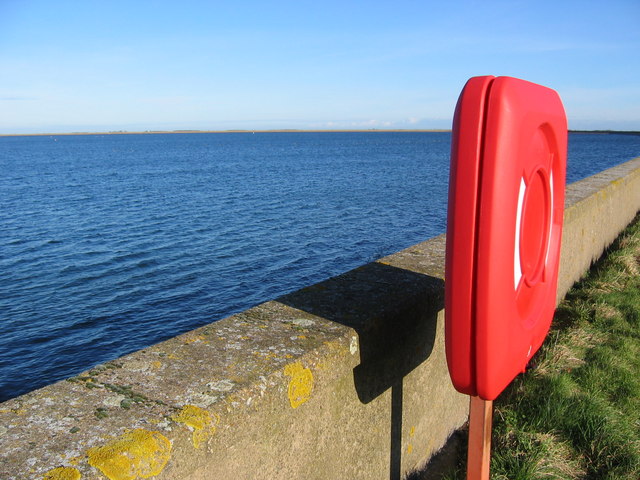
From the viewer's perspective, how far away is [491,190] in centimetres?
139

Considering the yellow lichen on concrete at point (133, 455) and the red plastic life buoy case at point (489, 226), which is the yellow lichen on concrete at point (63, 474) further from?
the red plastic life buoy case at point (489, 226)

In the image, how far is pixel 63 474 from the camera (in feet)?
3.75

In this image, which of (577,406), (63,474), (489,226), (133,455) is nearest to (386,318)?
(489,226)

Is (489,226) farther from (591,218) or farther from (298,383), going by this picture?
(591,218)

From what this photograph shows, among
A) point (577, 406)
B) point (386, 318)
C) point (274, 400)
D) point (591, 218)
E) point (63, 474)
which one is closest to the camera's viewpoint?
point (63, 474)

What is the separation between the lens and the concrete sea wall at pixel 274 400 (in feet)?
4.15

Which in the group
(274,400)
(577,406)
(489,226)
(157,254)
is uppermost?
(489,226)

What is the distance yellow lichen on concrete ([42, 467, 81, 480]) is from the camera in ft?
3.71

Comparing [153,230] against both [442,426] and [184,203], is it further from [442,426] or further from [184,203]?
[442,426]

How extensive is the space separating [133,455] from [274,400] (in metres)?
0.45

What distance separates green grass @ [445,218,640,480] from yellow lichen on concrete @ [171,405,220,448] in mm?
1498

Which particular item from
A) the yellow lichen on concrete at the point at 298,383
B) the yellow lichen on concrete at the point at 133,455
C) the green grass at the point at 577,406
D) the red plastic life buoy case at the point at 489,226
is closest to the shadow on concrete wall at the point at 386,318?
the yellow lichen on concrete at the point at 298,383

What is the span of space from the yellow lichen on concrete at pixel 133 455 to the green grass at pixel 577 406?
1.63 metres

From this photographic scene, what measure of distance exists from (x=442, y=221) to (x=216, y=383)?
80.9 ft
